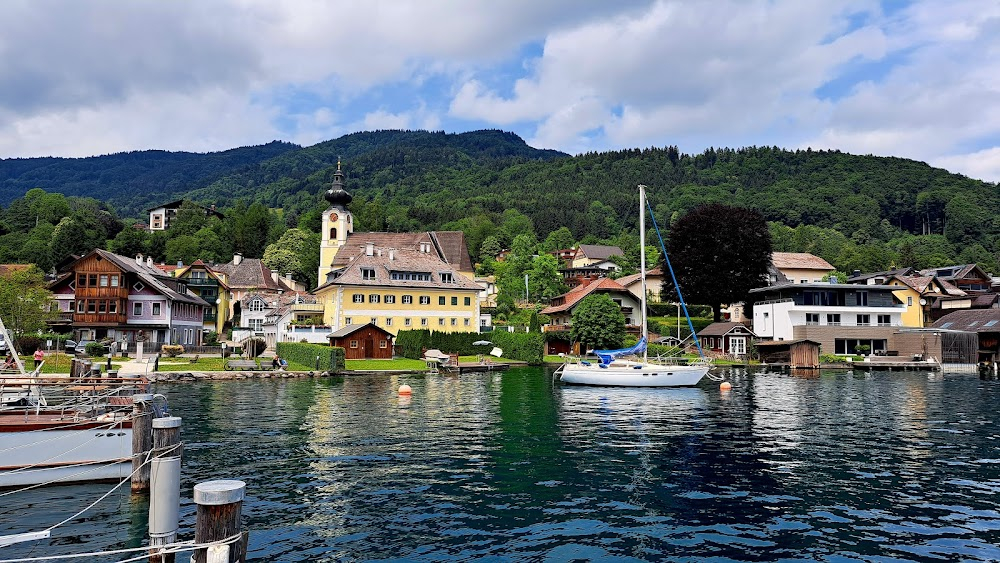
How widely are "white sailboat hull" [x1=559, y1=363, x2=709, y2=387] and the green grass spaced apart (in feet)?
58.6

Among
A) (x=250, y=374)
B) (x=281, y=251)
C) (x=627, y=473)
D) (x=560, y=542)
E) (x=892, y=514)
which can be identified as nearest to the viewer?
(x=560, y=542)

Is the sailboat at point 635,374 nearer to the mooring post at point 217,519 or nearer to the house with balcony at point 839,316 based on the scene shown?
the house with balcony at point 839,316

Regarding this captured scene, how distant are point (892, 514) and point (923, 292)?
98.3 meters

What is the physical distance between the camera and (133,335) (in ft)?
237

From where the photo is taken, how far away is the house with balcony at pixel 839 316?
7800cm

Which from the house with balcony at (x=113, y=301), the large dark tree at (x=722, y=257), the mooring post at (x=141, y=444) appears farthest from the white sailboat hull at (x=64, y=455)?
the large dark tree at (x=722, y=257)

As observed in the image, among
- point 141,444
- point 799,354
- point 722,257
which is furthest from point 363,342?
point 141,444

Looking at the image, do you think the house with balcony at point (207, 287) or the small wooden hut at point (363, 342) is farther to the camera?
the house with balcony at point (207, 287)

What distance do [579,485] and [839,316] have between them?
72766 millimetres

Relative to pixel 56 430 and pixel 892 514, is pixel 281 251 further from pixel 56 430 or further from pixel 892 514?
pixel 892 514

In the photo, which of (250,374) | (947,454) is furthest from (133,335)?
(947,454)

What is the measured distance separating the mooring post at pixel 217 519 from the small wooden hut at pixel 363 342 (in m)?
59.8

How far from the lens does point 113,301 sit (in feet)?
232

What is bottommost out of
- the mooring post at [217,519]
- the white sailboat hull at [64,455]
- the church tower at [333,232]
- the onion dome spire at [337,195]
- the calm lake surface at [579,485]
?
the calm lake surface at [579,485]
